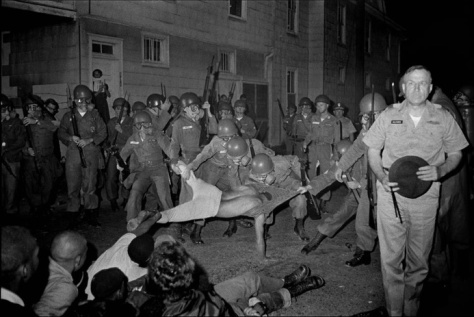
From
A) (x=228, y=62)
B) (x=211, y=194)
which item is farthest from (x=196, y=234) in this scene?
(x=228, y=62)

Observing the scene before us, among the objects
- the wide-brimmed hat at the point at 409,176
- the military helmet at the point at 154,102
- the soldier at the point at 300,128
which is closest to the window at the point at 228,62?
the soldier at the point at 300,128

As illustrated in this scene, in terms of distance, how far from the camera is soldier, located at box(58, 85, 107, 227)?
7.38 meters

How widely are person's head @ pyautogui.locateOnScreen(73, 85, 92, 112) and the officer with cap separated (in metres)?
5.86

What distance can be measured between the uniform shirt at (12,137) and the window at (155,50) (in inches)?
179

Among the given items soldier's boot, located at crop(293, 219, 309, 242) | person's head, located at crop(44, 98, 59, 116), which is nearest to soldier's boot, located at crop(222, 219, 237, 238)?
soldier's boot, located at crop(293, 219, 309, 242)

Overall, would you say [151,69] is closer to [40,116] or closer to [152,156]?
[40,116]

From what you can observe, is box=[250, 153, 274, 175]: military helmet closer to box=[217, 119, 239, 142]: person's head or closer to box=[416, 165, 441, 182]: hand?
box=[217, 119, 239, 142]: person's head

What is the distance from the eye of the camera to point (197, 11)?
13.2 m

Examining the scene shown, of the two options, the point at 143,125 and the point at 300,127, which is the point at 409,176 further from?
the point at 300,127

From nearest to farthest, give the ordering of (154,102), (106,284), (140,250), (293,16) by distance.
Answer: (106,284), (140,250), (154,102), (293,16)

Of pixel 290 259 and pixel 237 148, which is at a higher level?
pixel 237 148

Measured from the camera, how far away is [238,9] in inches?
611

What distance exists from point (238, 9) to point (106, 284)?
14.0 metres

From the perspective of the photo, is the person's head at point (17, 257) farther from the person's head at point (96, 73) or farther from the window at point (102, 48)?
the window at point (102, 48)
